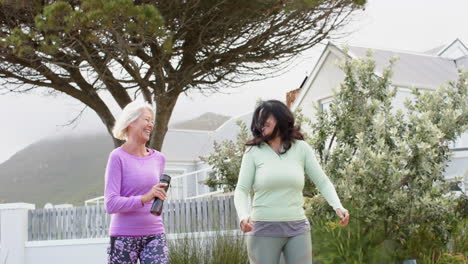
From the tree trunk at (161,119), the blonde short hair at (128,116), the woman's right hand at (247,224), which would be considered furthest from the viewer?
the tree trunk at (161,119)

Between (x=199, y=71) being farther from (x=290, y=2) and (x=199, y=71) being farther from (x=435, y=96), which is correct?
(x=435, y=96)

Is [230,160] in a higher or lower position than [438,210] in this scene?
higher

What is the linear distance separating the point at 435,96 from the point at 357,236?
223 cm

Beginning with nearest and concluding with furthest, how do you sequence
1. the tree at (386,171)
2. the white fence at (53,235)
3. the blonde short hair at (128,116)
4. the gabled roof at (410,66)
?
the blonde short hair at (128,116)
the tree at (386,171)
the white fence at (53,235)
the gabled roof at (410,66)

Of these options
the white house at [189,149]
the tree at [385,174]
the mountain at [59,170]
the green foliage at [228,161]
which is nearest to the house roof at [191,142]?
the white house at [189,149]

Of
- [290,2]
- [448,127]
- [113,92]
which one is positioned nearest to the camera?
[448,127]

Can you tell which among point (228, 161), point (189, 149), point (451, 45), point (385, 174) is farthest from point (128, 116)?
point (189, 149)

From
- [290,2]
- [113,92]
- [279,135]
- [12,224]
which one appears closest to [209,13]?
[290,2]

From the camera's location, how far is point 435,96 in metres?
8.29

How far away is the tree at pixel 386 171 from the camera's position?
7.26m

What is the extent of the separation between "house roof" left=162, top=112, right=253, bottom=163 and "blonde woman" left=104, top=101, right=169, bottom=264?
809 inches

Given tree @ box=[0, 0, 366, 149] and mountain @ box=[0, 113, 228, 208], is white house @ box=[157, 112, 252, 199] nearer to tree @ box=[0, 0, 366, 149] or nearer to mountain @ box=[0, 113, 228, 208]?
tree @ box=[0, 0, 366, 149]

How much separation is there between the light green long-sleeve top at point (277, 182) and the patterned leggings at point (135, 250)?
1.88ft

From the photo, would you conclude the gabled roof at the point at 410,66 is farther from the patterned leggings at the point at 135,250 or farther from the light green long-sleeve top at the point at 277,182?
the patterned leggings at the point at 135,250
